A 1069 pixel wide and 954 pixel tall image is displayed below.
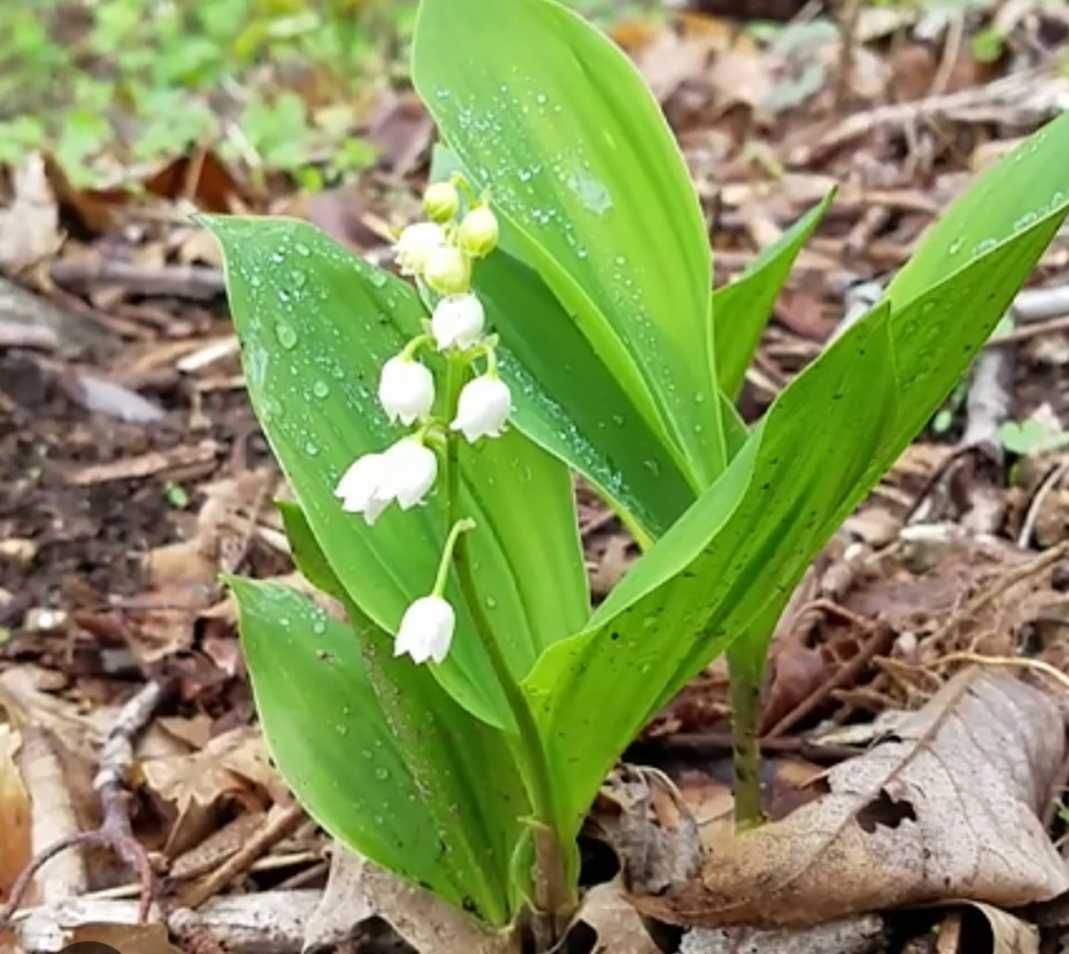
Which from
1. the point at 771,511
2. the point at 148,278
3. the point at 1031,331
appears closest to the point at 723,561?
the point at 771,511

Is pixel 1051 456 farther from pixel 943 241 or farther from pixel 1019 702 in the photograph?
pixel 943 241

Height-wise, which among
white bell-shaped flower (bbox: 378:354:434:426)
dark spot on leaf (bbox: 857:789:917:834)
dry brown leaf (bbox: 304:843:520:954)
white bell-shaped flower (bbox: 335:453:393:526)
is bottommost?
dry brown leaf (bbox: 304:843:520:954)

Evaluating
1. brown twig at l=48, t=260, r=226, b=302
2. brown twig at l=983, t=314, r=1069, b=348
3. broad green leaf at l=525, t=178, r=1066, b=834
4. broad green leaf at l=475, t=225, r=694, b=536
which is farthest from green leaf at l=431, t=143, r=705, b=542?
brown twig at l=48, t=260, r=226, b=302

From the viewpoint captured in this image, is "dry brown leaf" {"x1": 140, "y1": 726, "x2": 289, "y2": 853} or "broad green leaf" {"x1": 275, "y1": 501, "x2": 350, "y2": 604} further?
"dry brown leaf" {"x1": 140, "y1": 726, "x2": 289, "y2": 853}

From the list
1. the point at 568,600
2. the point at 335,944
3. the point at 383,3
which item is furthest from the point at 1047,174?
the point at 383,3

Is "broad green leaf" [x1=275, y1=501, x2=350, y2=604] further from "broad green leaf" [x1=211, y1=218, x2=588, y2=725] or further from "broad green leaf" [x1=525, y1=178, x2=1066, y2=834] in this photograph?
"broad green leaf" [x1=525, y1=178, x2=1066, y2=834]

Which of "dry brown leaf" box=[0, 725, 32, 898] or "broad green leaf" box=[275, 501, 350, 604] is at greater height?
"broad green leaf" box=[275, 501, 350, 604]
